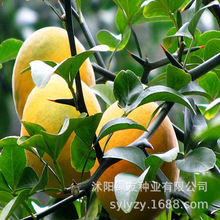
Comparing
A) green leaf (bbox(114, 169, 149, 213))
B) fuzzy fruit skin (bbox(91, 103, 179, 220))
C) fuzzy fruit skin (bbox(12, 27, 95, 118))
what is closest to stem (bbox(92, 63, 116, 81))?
fuzzy fruit skin (bbox(12, 27, 95, 118))

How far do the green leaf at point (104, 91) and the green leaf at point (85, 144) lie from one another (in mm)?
96

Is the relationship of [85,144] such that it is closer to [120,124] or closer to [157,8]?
[120,124]

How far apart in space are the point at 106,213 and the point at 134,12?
23 centimetres

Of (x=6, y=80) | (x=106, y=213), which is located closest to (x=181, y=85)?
(x=106, y=213)

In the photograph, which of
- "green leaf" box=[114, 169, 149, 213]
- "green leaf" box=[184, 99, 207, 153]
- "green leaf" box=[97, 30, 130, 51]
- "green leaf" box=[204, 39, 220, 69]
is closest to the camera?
"green leaf" box=[114, 169, 149, 213]

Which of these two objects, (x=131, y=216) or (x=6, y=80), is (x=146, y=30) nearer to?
(x=6, y=80)

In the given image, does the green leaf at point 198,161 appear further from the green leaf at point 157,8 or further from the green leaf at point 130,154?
the green leaf at point 157,8

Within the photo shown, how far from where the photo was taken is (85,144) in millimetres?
330

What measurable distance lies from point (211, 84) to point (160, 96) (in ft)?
0.73

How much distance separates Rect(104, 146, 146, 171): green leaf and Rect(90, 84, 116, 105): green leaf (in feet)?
0.42

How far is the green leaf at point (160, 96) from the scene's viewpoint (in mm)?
309

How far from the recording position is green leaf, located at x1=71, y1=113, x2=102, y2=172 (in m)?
0.32

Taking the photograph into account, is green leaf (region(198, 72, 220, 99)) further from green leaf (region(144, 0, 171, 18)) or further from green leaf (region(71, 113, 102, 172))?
green leaf (region(71, 113, 102, 172))

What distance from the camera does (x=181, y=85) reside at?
1.12 ft
